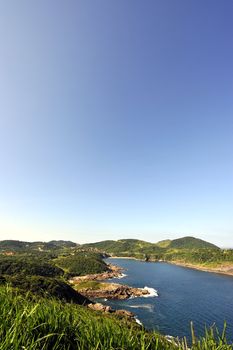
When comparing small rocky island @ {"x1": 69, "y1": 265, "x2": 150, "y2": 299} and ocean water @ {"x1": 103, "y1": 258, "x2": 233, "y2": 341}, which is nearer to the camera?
ocean water @ {"x1": 103, "y1": 258, "x2": 233, "y2": 341}

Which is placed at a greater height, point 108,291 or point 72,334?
point 72,334

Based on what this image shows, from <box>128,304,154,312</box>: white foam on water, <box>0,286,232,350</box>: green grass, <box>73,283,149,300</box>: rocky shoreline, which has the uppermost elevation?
<box>0,286,232,350</box>: green grass

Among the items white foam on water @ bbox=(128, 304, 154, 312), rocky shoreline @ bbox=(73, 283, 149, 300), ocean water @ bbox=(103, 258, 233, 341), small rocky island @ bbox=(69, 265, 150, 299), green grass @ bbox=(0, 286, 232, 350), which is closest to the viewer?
green grass @ bbox=(0, 286, 232, 350)

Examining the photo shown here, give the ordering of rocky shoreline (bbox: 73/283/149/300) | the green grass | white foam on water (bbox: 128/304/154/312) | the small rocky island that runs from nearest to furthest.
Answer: the green grass < white foam on water (bbox: 128/304/154/312) < rocky shoreline (bbox: 73/283/149/300) < the small rocky island

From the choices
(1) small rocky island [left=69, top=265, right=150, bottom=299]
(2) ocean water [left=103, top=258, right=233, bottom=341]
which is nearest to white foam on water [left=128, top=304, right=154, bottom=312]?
(2) ocean water [left=103, top=258, right=233, bottom=341]

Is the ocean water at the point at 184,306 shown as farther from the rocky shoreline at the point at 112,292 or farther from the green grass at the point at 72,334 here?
the green grass at the point at 72,334

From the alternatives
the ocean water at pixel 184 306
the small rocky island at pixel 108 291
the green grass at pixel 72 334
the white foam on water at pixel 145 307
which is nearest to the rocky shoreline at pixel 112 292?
the small rocky island at pixel 108 291

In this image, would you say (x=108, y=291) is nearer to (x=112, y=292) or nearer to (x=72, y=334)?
(x=112, y=292)

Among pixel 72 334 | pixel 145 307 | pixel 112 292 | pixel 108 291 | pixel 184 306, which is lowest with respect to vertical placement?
pixel 145 307

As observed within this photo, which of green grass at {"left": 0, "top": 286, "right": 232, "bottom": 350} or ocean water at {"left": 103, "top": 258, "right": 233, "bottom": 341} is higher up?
green grass at {"left": 0, "top": 286, "right": 232, "bottom": 350}

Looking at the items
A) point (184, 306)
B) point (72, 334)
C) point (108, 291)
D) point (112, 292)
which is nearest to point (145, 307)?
point (184, 306)

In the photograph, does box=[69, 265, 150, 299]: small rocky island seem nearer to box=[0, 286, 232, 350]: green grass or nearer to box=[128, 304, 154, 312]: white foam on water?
box=[128, 304, 154, 312]: white foam on water

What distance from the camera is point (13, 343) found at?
3836mm

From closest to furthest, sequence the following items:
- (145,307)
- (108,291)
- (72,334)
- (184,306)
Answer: (72,334) < (145,307) < (184,306) < (108,291)
